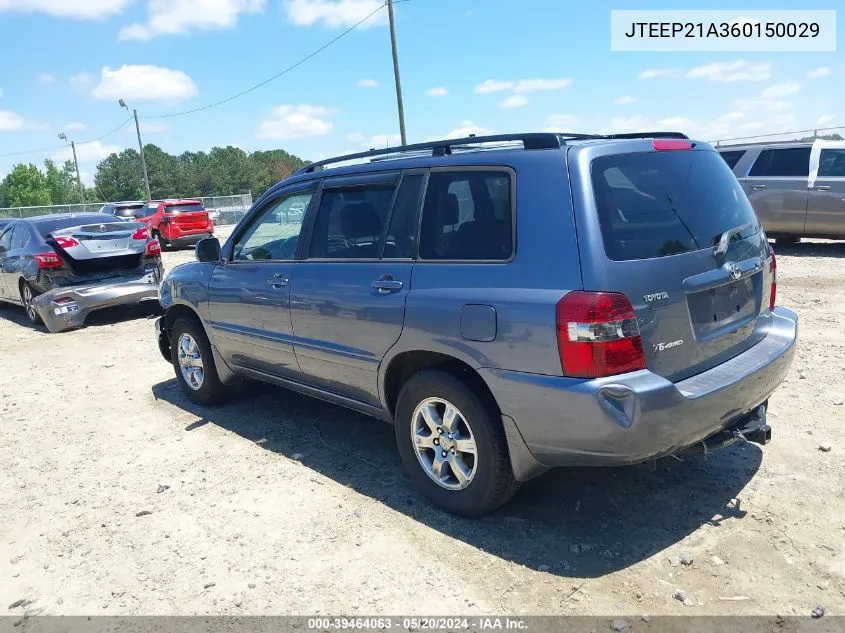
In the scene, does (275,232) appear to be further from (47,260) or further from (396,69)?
(396,69)

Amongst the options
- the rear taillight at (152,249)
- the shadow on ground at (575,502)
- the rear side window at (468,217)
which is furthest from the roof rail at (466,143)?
the rear taillight at (152,249)

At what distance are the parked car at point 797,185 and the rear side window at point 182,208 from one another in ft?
55.2

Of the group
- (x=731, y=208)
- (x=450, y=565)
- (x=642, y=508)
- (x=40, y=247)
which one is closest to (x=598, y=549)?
(x=642, y=508)

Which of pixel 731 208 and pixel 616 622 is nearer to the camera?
pixel 616 622

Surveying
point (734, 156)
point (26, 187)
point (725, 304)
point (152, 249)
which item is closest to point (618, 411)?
point (725, 304)

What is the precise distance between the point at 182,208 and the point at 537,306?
2109cm

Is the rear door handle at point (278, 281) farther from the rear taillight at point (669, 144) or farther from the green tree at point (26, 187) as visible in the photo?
the green tree at point (26, 187)

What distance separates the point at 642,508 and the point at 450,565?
1.09m

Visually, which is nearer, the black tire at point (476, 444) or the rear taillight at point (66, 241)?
the black tire at point (476, 444)

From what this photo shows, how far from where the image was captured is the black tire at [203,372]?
5.25 m

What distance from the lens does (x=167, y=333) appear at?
578 cm

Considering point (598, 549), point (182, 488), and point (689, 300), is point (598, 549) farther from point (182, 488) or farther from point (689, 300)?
point (182, 488)

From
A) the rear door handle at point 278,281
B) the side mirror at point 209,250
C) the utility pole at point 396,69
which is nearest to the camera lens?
the rear door handle at point 278,281

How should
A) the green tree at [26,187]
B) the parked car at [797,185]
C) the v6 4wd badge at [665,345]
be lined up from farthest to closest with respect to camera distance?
the green tree at [26,187]
the parked car at [797,185]
the v6 4wd badge at [665,345]
